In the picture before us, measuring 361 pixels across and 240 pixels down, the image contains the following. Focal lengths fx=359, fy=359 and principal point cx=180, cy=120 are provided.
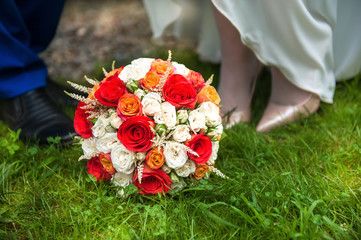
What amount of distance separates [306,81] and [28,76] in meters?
1.22

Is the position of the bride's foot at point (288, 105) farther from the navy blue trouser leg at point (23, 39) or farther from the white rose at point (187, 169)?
the navy blue trouser leg at point (23, 39)

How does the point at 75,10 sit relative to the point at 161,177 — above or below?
below

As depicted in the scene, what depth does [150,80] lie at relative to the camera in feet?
3.52

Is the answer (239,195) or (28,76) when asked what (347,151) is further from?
(28,76)

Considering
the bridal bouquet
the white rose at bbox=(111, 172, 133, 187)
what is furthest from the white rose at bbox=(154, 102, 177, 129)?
the white rose at bbox=(111, 172, 133, 187)

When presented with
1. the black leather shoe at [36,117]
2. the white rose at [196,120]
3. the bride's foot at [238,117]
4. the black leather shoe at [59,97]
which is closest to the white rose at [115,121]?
the white rose at [196,120]

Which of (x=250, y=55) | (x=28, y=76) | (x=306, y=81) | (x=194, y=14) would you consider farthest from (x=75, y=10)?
(x=306, y=81)

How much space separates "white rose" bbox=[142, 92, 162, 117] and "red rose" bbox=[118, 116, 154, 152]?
0.08 ft

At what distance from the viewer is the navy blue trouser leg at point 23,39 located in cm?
150

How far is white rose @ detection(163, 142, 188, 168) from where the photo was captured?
1018mm

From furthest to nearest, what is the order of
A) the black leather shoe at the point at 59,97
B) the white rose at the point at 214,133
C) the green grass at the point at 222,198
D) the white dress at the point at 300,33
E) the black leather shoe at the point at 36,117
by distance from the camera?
1. the black leather shoe at the point at 59,97
2. the black leather shoe at the point at 36,117
3. the white dress at the point at 300,33
4. the white rose at the point at 214,133
5. the green grass at the point at 222,198

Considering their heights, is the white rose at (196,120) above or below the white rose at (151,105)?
below

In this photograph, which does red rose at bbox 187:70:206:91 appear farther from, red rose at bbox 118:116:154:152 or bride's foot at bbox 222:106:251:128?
bride's foot at bbox 222:106:251:128

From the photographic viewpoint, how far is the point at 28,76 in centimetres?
163
